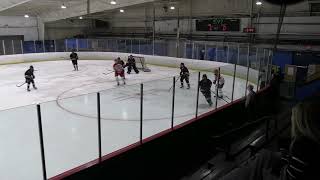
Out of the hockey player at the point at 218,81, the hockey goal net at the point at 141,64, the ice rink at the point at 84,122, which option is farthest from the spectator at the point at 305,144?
the hockey goal net at the point at 141,64

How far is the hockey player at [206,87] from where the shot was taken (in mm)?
5684

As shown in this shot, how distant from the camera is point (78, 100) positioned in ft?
11.7

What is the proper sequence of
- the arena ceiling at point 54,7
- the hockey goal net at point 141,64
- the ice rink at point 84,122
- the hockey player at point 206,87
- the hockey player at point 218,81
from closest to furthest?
the ice rink at point 84,122, the hockey player at point 206,87, the hockey player at point 218,81, the hockey goal net at point 141,64, the arena ceiling at point 54,7

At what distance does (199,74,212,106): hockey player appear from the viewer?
568cm

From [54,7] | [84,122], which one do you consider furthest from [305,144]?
[54,7]

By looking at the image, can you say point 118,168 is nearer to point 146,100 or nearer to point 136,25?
point 146,100

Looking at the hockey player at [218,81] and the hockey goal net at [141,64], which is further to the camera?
the hockey goal net at [141,64]

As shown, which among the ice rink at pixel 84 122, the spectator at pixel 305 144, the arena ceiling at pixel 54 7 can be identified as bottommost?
the ice rink at pixel 84 122

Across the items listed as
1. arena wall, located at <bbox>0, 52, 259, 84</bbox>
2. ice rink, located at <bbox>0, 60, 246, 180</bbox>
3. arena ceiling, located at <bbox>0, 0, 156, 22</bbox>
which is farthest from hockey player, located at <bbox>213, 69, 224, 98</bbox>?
arena ceiling, located at <bbox>0, 0, 156, 22</bbox>

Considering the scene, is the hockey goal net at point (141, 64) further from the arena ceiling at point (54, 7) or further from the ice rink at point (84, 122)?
the ice rink at point (84, 122)

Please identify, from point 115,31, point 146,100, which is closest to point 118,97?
point 146,100

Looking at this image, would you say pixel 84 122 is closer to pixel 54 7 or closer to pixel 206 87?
pixel 206 87

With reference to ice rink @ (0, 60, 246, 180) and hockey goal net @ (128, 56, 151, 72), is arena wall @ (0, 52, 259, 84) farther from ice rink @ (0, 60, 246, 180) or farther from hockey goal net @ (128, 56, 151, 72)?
ice rink @ (0, 60, 246, 180)

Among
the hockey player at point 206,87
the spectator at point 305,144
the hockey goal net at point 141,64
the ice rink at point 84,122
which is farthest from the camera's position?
the hockey goal net at point 141,64
